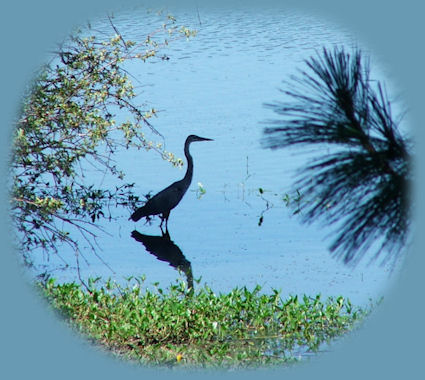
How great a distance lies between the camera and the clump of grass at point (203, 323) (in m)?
6.44

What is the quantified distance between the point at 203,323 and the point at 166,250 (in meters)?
3.04

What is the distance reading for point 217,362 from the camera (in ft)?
20.7

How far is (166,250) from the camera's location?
9680 millimetres

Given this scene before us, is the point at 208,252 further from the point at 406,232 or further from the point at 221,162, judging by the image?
the point at 406,232

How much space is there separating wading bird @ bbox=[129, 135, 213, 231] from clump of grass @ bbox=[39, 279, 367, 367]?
2.93 metres

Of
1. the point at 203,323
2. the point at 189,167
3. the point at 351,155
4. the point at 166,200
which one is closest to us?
the point at 351,155

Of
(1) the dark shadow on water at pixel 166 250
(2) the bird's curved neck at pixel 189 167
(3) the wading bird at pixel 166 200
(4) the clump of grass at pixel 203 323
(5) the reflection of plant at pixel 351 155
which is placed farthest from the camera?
(2) the bird's curved neck at pixel 189 167

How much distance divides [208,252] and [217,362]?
2.97 meters

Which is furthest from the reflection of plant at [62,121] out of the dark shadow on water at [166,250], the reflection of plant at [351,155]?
the reflection of plant at [351,155]

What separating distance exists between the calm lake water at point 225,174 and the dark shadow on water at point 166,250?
0.5 inches

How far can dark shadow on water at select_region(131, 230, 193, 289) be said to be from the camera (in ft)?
29.3

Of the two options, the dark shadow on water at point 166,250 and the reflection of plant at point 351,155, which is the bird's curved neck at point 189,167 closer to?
the dark shadow on water at point 166,250

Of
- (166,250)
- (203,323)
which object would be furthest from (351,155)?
(166,250)

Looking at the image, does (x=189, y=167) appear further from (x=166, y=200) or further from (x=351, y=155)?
(x=351, y=155)
